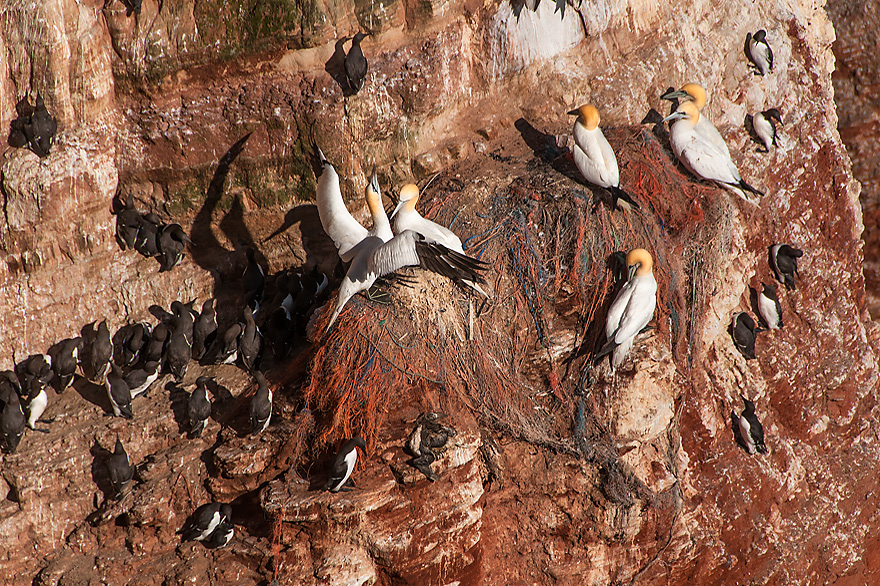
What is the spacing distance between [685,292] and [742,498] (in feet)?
7.48

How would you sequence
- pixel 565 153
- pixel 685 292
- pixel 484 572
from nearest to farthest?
pixel 484 572, pixel 685 292, pixel 565 153

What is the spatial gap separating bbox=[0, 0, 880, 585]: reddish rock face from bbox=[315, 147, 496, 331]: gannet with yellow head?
0.42 metres

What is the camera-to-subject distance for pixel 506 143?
814cm

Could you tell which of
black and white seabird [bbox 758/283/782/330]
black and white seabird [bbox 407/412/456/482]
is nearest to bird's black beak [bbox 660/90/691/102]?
black and white seabird [bbox 758/283/782/330]

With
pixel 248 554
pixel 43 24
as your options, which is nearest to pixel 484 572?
pixel 248 554

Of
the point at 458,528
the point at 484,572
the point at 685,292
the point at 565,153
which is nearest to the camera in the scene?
the point at 458,528

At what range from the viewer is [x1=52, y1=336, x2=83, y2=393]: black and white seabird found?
24.1 feet

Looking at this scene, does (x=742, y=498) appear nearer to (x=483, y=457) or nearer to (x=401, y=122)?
(x=483, y=457)

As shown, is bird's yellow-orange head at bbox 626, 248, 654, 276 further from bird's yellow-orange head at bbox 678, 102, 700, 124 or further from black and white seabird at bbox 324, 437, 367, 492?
black and white seabird at bbox 324, 437, 367, 492

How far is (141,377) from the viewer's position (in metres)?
7.17

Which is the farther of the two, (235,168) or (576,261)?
(235,168)

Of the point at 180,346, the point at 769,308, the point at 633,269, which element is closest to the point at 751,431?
the point at 769,308

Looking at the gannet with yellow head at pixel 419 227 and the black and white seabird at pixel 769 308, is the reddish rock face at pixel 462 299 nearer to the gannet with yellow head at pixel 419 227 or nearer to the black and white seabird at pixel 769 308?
the black and white seabird at pixel 769 308

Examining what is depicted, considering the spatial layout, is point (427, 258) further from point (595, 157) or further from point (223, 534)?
point (223, 534)
